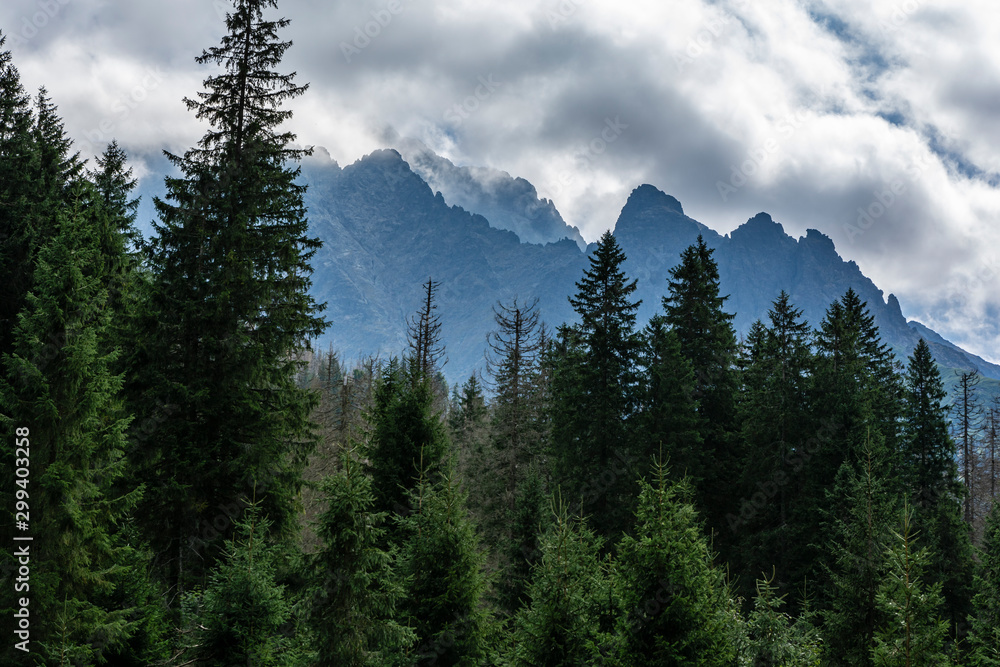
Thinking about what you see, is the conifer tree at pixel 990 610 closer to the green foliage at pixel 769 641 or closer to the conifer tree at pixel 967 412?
the green foliage at pixel 769 641

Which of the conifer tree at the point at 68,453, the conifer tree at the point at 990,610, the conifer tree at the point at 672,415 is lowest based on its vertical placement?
the conifer tree at the point at 990,610

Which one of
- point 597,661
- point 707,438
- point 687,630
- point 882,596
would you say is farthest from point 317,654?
Result: point 707,438

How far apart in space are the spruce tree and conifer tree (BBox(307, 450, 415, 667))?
426cm

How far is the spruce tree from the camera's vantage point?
42.3 feet

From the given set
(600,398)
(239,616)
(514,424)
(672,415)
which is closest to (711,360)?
(672,415)

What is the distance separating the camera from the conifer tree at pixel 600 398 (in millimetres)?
26438

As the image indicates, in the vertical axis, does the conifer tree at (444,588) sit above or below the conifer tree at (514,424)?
below

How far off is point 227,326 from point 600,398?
18524 millimetres

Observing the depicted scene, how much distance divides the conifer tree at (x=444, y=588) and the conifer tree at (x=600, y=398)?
15499 mm

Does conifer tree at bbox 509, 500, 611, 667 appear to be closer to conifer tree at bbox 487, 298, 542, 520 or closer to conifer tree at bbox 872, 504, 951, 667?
conifer tree at bbox 872, 504, 951, 667

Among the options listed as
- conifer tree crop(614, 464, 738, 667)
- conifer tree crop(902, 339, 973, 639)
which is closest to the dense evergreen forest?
conifer tree crop(614, 464, 738, 667)

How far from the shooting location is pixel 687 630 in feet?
28.9

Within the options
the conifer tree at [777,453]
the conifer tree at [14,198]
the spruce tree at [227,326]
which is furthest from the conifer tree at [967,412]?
the conifer tree at [14,198]

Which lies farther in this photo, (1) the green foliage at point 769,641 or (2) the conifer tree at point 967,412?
(2) the conifer tree at point 967,412
